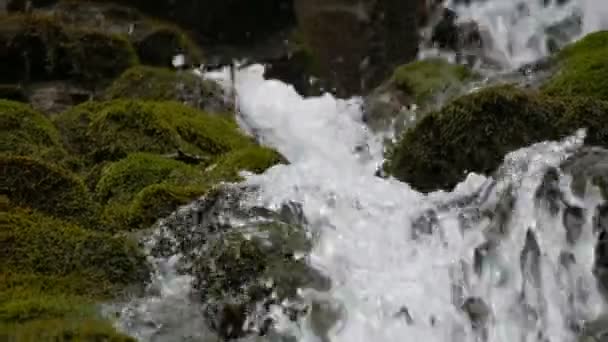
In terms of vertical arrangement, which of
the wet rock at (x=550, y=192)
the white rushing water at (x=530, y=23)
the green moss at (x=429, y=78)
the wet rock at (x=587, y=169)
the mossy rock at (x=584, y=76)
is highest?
the white rushing water at (x=530, y=23)

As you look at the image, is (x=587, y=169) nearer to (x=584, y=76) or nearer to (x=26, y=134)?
(x=584, y=76)

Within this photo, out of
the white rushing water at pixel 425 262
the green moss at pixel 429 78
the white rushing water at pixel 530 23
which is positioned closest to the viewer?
the white rushing water at pixel 425 262

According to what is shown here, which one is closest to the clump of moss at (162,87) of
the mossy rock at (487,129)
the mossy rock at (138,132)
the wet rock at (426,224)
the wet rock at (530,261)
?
the mossy rock at (138,132)

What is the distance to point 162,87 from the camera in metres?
9.69

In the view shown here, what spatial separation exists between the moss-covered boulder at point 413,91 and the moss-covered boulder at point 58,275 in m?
4.77

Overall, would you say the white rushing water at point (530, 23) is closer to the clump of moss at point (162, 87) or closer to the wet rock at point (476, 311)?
the clump of moss at point (162, 87)

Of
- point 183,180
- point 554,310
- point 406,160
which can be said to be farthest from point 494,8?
point 554,310

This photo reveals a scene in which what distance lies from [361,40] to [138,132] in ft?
22.6

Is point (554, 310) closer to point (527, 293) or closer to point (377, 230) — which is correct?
point (527, 293)

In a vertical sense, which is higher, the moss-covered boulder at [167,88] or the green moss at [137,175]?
the moss-covered boulder at [167,88]

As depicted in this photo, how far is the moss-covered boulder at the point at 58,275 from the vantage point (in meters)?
3.99

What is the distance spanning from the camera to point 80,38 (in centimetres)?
1071

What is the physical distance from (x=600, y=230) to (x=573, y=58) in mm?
3741

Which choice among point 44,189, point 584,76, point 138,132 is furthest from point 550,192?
point 138,132
